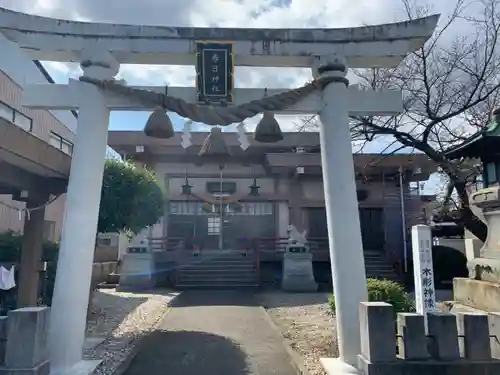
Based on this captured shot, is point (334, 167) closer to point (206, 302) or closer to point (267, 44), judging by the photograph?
point (267, 44)

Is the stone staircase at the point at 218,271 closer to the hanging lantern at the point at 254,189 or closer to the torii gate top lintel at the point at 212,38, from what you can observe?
the hanging lantern at the point at 254,189

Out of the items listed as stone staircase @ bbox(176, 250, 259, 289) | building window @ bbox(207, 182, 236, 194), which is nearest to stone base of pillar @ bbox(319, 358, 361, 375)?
stone staircase @ bbox(176, 250, 259, 289)

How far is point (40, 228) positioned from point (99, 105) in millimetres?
4496

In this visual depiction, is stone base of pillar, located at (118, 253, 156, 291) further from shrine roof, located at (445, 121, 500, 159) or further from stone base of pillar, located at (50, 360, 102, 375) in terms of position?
shrine roof, located at (445, 121, 500, 159)

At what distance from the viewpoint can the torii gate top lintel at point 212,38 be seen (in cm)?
632

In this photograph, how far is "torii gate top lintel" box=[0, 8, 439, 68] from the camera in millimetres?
6324

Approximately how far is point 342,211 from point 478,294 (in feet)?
18.8

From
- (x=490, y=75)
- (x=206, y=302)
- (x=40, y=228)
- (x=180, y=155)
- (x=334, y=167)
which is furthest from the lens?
(x=180, y=155)

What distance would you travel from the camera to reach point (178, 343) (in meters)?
8.13

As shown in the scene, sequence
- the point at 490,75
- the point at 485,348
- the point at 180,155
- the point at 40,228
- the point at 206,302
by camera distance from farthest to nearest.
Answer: the point at 180,155, the point at 206,302, the point at 490,75, the point at 40,228, the point at 485,348

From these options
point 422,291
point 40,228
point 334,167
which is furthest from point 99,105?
point 422,291

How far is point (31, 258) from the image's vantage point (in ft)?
30.1

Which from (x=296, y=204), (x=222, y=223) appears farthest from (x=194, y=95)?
(x=222, y=223)

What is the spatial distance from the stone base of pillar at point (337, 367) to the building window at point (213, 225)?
55.1ft
